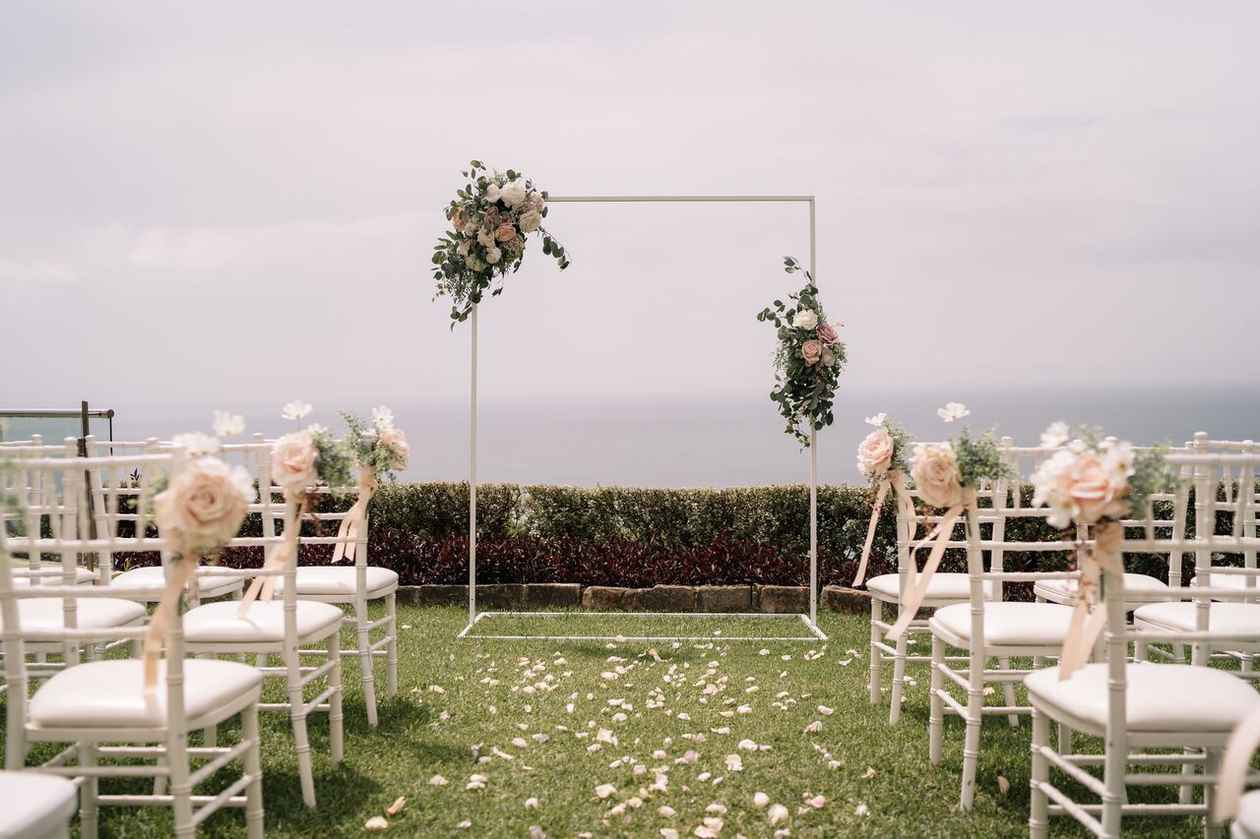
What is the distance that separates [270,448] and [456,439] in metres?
4.42

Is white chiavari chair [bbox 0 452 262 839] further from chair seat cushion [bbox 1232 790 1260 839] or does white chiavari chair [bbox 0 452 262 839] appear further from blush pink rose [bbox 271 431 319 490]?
chair seat cushion [bbox 1232 790 1260 839]

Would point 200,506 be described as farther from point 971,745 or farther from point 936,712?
point 936,712

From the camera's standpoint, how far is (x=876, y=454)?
4168mm

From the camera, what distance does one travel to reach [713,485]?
8344 millimetres

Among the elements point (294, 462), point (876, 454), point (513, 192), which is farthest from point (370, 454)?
point (513, 192)

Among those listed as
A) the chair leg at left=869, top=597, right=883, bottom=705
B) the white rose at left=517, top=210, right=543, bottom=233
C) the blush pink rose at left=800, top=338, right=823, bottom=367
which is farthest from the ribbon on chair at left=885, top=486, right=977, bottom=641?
the white rose at left=517, top=210, right=543, bottom=233

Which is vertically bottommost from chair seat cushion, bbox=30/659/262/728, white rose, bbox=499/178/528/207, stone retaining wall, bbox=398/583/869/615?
stone retaining wall, bbox=398/583/869/615

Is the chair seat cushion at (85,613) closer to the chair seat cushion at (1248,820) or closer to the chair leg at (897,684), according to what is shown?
the chair leg at (897,684)

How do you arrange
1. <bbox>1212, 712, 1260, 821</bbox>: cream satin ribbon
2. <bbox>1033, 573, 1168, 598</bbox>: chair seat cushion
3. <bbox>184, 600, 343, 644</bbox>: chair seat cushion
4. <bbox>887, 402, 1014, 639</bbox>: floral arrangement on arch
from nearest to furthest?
<bbox>1212, 712, 1260, 821</bbox>: cream satin ribbon, <bbox>887, 402, 1014, 639</bbox>: floral arrangement on arch, <bbox>184, 600, 343, 644</bbox>: chair seat cushion, <bbox>1033, 573, 1168, 598</bbox>: chair seat cushion

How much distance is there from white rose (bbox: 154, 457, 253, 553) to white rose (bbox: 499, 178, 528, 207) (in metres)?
3.94

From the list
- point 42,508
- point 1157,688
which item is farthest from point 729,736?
point 42,508

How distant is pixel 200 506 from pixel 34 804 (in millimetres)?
764

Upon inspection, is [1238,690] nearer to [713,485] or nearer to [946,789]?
[946,789]

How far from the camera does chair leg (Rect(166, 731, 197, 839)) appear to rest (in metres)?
2.75
